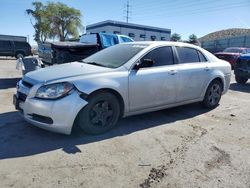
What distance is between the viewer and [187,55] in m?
5.61

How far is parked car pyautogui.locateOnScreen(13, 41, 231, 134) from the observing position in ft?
12.6

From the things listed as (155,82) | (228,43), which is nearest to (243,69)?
(155,82)

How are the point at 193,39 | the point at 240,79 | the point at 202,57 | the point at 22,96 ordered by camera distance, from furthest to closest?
the point at 193,39 < the point at 240,79 < the point at 202,57 < the point at 22,96

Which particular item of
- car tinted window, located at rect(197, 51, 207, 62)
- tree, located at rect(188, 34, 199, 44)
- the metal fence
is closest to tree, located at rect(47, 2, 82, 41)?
tree, located at rect(188, 34, 199, 44)

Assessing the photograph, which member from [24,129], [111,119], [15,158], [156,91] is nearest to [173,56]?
[156,91]

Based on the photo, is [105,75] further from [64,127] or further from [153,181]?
[153,181]

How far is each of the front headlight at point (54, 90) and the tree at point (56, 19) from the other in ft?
161

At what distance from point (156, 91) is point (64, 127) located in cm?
188

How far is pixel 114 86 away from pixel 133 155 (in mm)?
1220

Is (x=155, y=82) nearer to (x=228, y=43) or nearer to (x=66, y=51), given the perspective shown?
(x=66, y=51)

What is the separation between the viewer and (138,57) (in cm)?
465

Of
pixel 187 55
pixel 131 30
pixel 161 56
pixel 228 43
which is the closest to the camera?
pixel 161 56

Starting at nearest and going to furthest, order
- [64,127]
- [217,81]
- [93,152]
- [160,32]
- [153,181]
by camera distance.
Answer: [153,181]
[93,152]
[64,127]
[217,81]
[160,32]

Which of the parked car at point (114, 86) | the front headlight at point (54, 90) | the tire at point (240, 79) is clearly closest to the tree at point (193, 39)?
the tire at point (240, 79)
